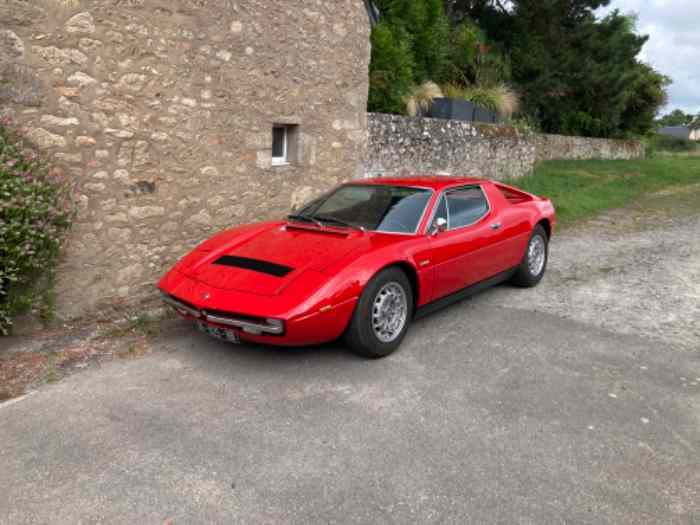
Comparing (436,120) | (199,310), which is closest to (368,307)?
(199,310)

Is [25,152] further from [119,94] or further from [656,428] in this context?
[656,428]

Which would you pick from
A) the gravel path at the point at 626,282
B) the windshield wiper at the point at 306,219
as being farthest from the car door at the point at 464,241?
the windshield wiper at the point at 306,219

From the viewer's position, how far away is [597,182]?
15641mm

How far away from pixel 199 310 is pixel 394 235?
5.21 ft

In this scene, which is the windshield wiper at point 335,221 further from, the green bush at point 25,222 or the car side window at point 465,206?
the green bush at point 25,222

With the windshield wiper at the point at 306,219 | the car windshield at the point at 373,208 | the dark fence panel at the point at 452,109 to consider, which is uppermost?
the dark fence panel at the point at 452,109

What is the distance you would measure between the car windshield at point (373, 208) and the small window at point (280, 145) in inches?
74.9

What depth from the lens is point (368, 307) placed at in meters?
4.04

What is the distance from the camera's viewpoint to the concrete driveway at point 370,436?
103 inches

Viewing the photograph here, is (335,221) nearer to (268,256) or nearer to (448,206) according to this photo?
(268,256)

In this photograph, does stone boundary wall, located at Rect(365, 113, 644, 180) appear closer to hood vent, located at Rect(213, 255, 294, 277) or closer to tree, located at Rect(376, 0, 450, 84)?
tree, located at Rect(376, 0, 450, 84)

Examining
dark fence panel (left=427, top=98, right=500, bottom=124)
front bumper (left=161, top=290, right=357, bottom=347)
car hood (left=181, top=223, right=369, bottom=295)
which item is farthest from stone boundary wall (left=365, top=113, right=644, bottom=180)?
front bumper (left=161, top=290, right=357, bottom=347)

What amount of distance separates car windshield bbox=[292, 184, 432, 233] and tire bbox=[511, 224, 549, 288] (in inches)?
65.0

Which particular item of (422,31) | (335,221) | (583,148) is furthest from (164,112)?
(583,148)
